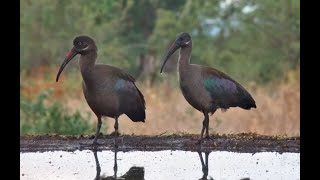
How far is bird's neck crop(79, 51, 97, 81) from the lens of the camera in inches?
319

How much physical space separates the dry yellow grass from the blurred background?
0.03 m

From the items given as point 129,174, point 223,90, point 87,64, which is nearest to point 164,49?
point 223,90

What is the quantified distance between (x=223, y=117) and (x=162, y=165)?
21.8 ft

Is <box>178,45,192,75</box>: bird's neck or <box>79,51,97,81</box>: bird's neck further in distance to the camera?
<box>178,45,192,75</box>: bird's neck

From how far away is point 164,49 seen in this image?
22.9 meters

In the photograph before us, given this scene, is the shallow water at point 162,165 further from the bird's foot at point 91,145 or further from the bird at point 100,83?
the bird at point 100,83

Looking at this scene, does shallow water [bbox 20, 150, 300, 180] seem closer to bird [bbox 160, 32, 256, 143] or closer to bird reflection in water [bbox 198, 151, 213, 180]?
bird reflection in water [bbox 198, 151, 213, 180]

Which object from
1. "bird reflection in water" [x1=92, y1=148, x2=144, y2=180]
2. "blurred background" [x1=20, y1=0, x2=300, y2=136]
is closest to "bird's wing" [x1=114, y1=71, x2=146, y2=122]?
"bird reflection in water" [x1=92, y1=148, x2=144, y2=180]

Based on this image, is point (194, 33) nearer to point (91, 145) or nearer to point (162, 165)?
point (91, 145)

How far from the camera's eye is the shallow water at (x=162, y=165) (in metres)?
6.84

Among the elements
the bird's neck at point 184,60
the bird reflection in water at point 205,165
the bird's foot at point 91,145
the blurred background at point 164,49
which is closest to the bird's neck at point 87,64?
the bird's foot at point 91,145

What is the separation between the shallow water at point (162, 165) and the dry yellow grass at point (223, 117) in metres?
3.62
